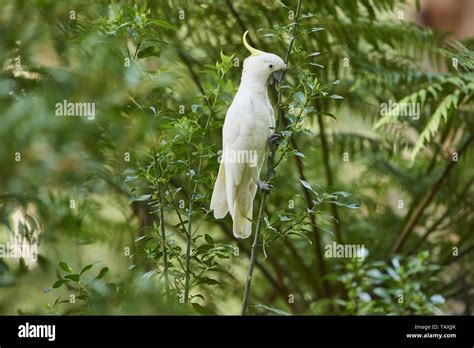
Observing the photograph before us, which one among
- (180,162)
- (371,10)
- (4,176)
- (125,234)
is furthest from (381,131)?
(4,176)

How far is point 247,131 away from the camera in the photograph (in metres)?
1.12

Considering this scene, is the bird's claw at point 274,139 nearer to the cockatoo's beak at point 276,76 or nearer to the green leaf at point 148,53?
the cockatoo's beak at point 276,76

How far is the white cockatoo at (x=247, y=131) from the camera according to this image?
3.68 feet

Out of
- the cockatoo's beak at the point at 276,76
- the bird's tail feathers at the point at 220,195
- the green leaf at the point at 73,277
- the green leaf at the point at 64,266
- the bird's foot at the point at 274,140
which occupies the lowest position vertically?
the green leaf at the point at 73,277

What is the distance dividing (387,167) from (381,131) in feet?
0.52

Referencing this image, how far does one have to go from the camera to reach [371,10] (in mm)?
1739

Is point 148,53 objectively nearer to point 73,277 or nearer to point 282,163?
point 73,277

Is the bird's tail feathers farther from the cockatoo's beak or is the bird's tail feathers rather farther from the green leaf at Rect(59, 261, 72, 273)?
the green leaf at Rect(59, 261, 72, 273)

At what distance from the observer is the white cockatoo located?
1121 millimetres

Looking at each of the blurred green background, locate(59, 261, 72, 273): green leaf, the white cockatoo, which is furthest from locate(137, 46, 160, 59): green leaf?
locate(59, 261, 72, 273): green leaf

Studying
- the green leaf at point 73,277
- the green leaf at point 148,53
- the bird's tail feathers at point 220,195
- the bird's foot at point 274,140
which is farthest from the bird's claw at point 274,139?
the green leaf at point 73,277

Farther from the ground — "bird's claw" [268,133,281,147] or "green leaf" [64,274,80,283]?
"bird's claw" [268,133,281,147]

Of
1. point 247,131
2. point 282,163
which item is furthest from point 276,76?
point 282,163

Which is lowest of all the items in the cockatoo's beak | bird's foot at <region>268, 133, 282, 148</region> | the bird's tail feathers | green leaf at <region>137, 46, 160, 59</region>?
the bird's tail feathers
